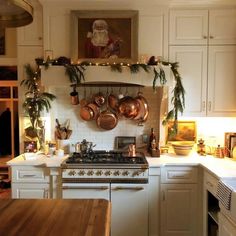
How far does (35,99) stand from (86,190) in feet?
3.83

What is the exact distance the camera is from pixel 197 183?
308 centimetres

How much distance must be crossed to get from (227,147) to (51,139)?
2087 millimetres

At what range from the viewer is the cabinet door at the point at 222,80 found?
10.9 feet

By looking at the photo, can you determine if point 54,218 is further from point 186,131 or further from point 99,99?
point 186,131

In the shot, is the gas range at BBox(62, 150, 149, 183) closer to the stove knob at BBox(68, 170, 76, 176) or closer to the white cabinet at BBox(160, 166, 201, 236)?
the stove knob at BBox(68, 170, 76, 176)

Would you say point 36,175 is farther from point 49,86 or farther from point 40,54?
point 40,54

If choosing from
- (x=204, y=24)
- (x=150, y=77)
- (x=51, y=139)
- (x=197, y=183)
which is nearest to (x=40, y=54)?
(x=51, y=139)

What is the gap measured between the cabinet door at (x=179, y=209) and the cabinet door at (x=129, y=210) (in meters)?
0.22

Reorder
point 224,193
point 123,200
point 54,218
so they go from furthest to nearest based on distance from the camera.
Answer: point 123,200
point 224,193
point 54,218

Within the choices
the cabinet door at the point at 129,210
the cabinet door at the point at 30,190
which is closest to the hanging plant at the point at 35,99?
the cabinet door at the point at 30,190

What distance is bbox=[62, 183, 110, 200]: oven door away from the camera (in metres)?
2.99

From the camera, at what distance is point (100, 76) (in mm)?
3213

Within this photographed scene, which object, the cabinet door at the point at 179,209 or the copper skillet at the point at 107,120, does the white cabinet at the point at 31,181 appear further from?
the cabinet door at the point at 179,209

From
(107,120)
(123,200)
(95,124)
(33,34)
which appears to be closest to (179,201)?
(123,200)
